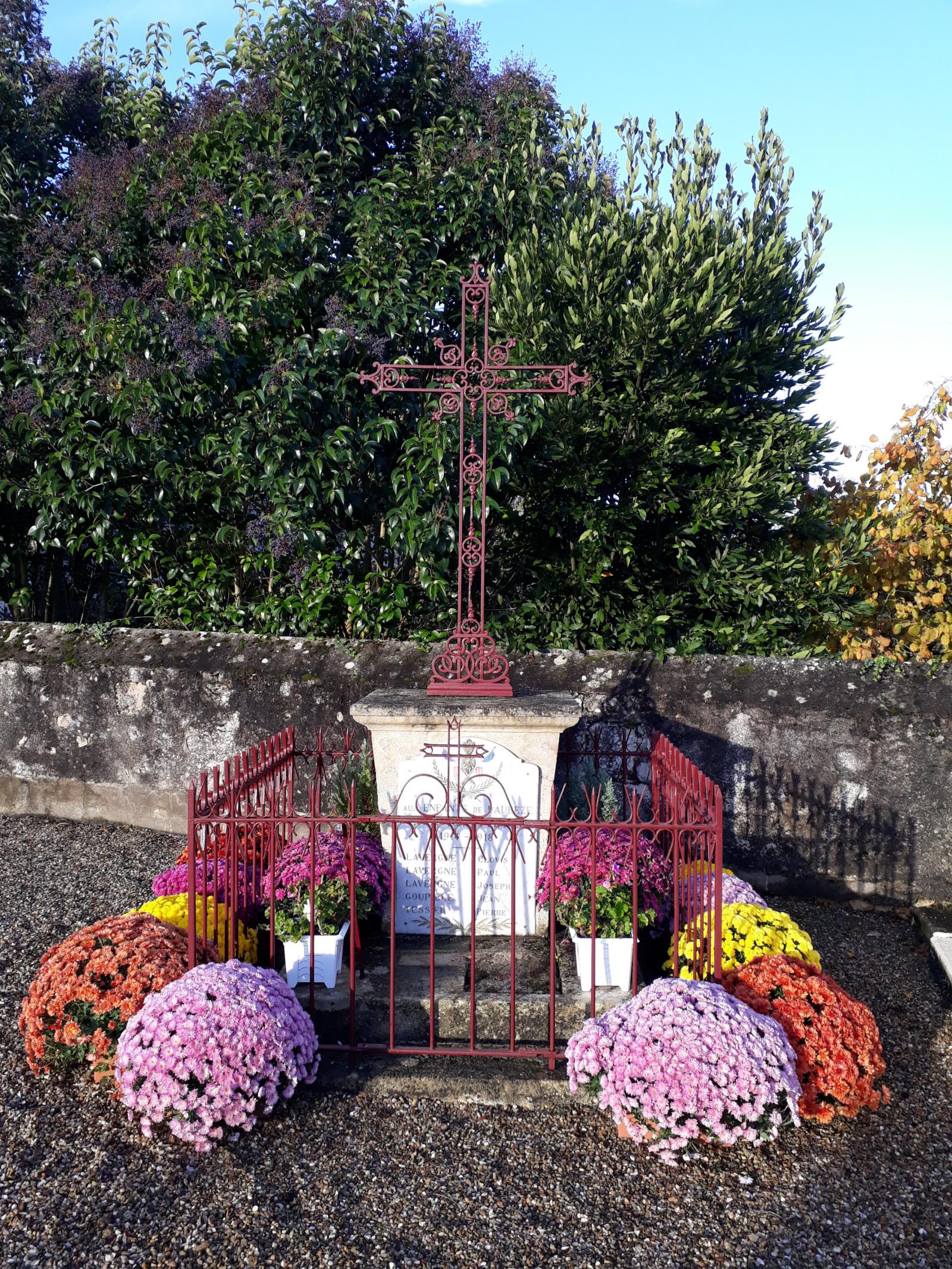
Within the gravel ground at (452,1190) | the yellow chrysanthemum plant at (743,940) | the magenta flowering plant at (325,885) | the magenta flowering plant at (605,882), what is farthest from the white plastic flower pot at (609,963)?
the magenta flowering plant at (325,885)

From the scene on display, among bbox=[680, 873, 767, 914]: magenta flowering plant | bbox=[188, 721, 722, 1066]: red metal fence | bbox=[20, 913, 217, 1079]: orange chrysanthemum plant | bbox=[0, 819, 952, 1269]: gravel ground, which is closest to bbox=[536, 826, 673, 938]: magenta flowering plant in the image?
bbox=[188, 721, 722, 1066]: red metal fence

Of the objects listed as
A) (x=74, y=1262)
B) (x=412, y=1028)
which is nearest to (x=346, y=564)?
(x=412, y=1028)

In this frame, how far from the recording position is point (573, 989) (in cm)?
397

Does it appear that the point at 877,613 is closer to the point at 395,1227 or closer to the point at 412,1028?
the point at 412,1028

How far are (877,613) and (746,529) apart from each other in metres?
1.27

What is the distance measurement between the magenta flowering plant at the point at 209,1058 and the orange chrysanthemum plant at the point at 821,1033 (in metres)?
1.82

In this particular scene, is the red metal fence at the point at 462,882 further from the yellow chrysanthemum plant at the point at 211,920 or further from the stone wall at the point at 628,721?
the stone wall at the point at 628,721

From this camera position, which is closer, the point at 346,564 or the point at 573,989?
the point at 573,989

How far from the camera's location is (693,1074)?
2.90 metres

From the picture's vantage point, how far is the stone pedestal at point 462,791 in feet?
14.9

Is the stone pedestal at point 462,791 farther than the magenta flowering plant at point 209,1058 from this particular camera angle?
Yes

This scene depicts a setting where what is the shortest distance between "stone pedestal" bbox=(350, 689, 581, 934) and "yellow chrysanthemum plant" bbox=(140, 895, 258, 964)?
2.52 feet

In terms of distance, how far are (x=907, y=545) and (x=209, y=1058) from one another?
19.6ft

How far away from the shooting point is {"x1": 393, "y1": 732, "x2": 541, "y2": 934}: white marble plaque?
4598mm
